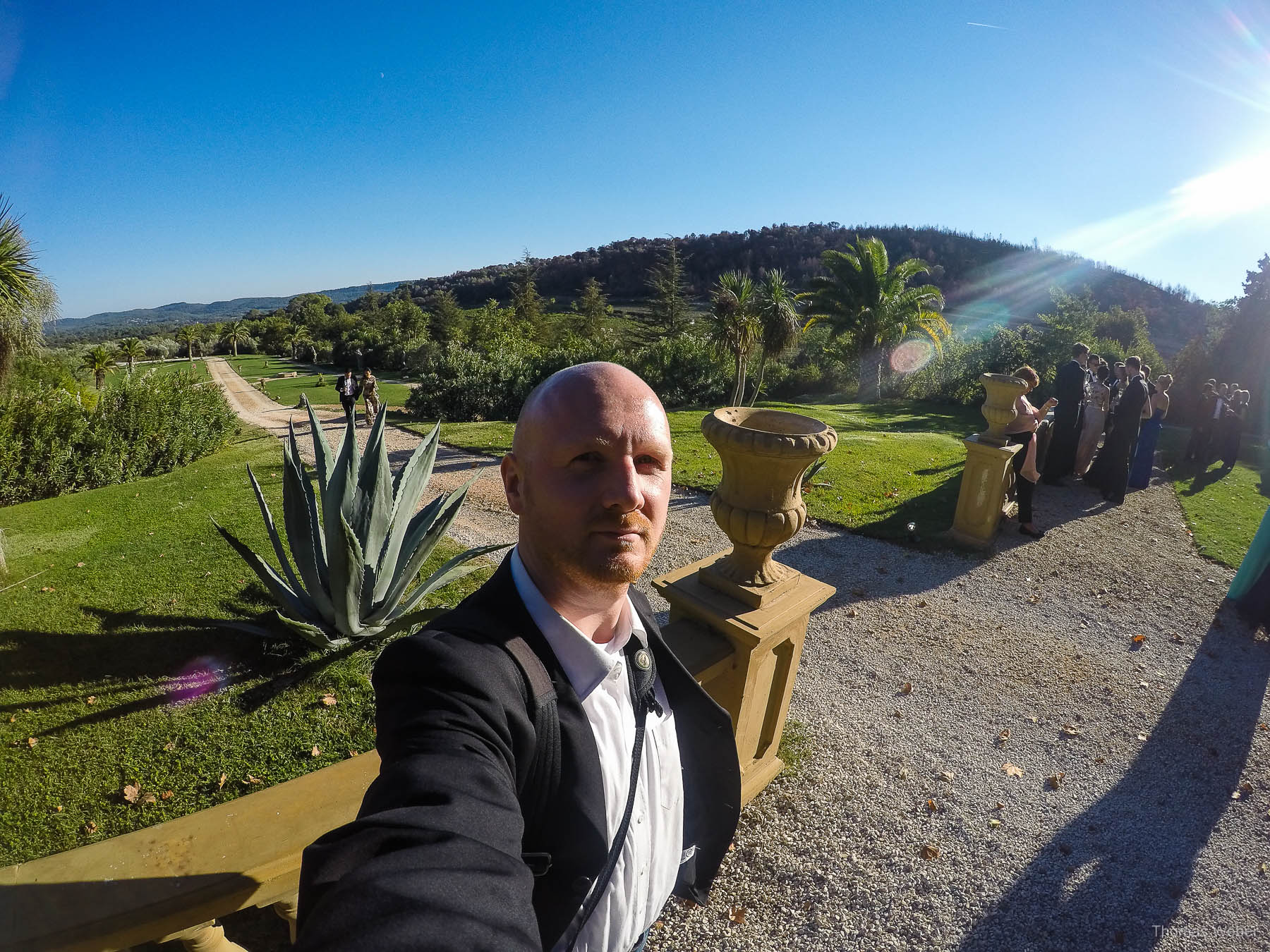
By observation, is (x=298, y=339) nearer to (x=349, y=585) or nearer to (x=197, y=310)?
(x=349, y=585)

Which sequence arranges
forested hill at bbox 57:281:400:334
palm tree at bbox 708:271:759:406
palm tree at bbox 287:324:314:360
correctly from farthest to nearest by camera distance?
forested hill at bbox 57:281:400:334 < palm tree at bbox 287:324:314:360 < palm tree at bbox 708:271:759:406

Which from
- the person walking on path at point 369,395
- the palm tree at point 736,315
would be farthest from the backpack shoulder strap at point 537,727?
the palm tree at point 736,315

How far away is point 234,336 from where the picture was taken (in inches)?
2261

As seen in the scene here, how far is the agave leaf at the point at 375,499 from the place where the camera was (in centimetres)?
383

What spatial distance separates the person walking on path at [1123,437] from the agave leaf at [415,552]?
9.30 meters

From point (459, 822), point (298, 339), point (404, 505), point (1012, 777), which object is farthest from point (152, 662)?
point (298, 339)

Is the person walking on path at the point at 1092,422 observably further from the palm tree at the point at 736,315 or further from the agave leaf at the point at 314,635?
the agave leaf at the point at 314,635

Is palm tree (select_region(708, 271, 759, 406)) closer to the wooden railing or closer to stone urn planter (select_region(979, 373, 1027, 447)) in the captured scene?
stone urn planter (select_region(979, 373, 1027, 447))

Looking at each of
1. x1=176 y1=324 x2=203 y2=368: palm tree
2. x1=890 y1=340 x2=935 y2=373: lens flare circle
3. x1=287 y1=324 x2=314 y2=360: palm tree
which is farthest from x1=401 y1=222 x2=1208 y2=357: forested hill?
x1=890 y1=340 x2=935 y2=373: lens flare circle

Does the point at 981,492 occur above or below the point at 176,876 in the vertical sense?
below

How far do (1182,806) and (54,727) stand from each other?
6663 mm

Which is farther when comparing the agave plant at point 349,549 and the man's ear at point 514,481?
the agave plant at point 349,549

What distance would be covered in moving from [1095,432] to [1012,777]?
7.98 meters

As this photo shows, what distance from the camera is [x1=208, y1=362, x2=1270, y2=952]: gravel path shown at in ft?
8.84
